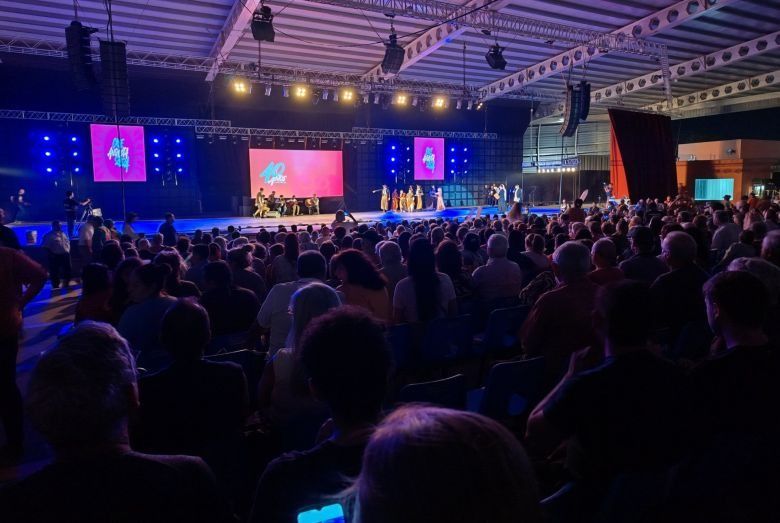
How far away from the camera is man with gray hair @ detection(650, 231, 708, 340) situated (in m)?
3.47

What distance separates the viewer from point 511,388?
8.69 ft

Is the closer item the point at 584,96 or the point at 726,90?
the point at 584,96

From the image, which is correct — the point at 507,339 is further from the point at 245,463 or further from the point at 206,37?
the point at 206,37

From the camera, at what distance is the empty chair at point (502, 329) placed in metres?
3.87

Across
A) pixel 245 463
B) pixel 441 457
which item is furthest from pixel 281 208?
pixel 441 457

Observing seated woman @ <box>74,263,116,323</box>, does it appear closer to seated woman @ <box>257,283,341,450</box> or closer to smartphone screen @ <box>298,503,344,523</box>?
seated woman @ <box>257,283,341,450</box>

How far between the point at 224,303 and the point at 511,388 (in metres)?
2.16

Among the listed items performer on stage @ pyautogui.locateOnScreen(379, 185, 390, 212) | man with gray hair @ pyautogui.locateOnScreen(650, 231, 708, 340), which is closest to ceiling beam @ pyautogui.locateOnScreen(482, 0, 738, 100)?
performer on stage @ pyautogui.locateOnScreen(379, 185, 390, 212)

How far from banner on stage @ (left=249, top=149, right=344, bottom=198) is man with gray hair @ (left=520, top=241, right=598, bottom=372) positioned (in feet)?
57.2

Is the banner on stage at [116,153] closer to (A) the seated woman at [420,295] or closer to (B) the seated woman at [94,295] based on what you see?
(B) the seated woman at [94,295]

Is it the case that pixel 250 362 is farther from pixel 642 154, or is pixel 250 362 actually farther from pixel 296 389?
pixel 642 154

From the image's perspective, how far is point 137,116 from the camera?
16172 millimetres

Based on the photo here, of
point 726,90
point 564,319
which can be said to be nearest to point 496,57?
point 564,319

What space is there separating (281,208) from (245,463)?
57.7 ft
